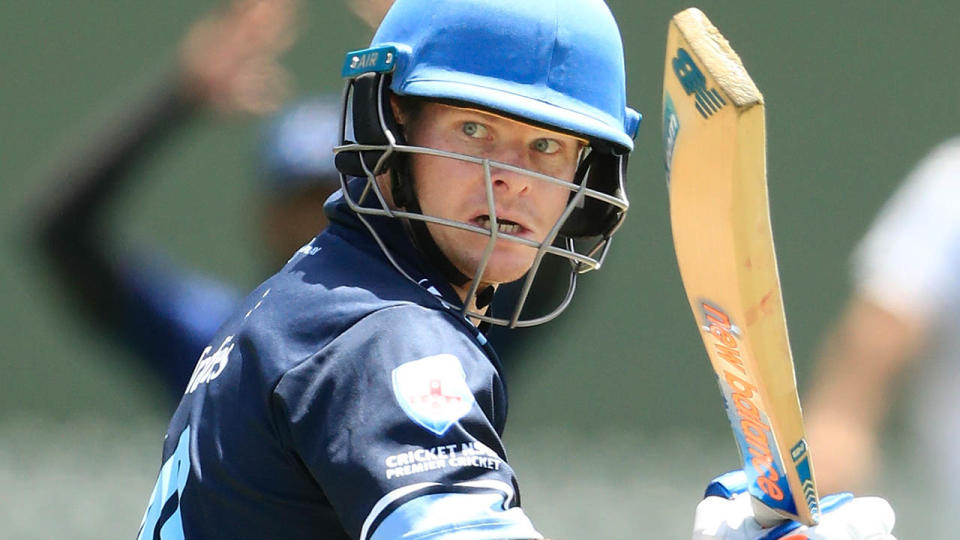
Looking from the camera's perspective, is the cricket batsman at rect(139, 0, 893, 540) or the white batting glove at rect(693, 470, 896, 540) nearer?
the cricket batsman at rect(139, 0, 893, 540)

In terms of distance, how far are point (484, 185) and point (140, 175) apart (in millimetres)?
1753

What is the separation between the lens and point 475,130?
104 inches

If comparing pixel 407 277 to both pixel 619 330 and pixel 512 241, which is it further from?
pixel 619 330

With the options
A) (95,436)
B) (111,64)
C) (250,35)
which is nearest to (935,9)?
(111,64)

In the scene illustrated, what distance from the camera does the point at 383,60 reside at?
2.69m

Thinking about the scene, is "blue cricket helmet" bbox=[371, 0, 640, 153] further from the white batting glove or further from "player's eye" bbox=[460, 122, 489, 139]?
the white batting glove

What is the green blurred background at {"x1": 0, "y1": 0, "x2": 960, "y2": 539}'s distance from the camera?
7.16m

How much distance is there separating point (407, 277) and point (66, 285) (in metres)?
2.10

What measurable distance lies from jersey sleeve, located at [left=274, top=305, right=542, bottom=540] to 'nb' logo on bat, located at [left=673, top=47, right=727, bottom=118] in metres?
0.52

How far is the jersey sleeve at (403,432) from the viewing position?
2.11 meters

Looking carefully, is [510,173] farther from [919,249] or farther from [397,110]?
[919,249]

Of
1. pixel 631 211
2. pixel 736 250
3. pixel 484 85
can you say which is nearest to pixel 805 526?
pixel 736 250

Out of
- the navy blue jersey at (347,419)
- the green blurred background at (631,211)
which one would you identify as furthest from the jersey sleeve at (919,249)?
the green blurred background at (631,211)

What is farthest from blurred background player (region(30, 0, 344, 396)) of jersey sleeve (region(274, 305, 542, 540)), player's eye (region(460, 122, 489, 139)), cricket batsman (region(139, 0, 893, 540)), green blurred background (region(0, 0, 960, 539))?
green blurred background (region(0, 0, 960, 539))
